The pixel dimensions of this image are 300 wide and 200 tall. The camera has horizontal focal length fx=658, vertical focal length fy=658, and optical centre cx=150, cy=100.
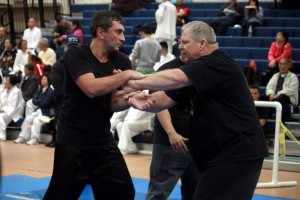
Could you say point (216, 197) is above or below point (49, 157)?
above

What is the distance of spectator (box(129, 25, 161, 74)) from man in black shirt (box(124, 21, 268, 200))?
9333 millimetres

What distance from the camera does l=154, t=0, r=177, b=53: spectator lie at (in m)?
16.1

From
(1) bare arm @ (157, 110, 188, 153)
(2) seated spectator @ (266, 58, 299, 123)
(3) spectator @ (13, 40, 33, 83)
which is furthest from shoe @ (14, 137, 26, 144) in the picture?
(1) bare arm @ (157, 110, 188, 153)

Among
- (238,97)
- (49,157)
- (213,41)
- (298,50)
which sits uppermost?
(213,41)

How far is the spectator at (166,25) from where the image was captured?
16.1 meters

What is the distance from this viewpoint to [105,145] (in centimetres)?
552

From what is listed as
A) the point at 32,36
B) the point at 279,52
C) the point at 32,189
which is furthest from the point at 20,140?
the point at 279,52

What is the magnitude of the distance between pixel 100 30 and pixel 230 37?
11.0 m

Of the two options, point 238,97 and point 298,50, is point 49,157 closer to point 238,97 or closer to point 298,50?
point 298,50

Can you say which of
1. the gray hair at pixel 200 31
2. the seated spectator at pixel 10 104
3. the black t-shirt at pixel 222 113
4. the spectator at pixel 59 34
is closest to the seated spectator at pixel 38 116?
the seated spectator at pixel 10 104

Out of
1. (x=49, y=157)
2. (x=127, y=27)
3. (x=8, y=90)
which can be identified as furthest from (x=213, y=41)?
(x=127, y=27)

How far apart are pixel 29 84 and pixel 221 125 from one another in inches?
440

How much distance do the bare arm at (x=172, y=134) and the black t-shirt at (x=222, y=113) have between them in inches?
50.9

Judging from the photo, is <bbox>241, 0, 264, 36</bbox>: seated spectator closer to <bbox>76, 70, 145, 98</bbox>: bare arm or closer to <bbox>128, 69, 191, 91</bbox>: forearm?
<bbox>76, 70, 145, 98</bbox>: bare arm
